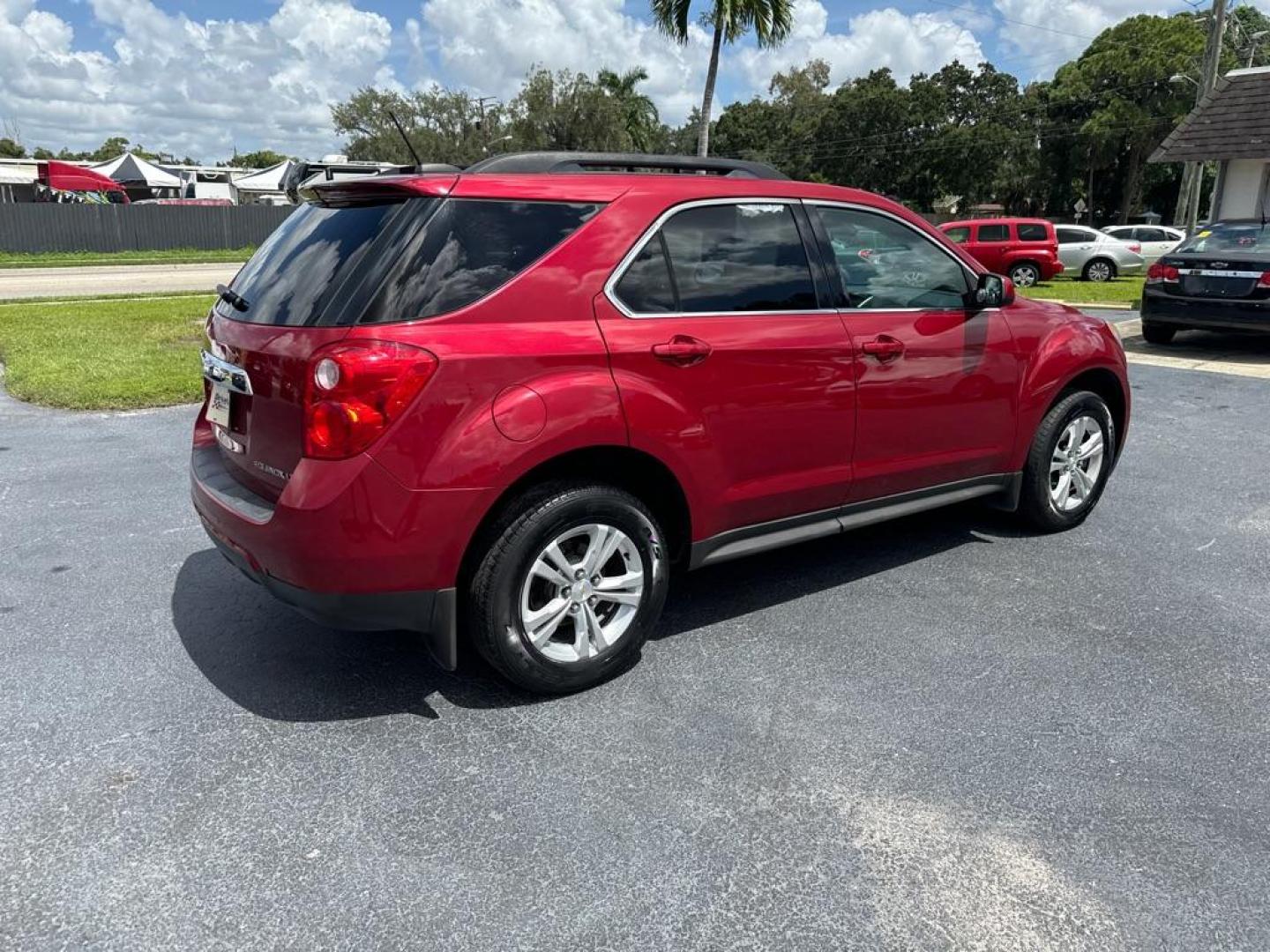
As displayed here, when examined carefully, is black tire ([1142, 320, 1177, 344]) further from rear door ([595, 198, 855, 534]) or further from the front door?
rear door ([595, 198, 855, 534])

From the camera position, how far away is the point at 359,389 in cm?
281

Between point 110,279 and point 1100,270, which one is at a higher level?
point 1100,270

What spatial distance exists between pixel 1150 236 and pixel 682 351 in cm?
2840

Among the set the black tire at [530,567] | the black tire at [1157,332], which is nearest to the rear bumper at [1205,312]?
the black tire at [1157,332]

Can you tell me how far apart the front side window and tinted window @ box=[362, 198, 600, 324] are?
1.11ft

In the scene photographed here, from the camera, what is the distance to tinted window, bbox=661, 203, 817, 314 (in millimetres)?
3498

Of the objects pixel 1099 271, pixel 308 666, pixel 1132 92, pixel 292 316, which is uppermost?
pixel 1132 92

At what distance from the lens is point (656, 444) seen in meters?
3.32

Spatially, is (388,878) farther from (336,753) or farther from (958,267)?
(958,267)

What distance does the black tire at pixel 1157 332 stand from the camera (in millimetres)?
11883

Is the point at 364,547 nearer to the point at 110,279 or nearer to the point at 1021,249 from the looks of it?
the point at 1021,249

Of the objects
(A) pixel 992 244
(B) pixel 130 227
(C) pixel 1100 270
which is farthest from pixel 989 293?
(B) pixel 130 227

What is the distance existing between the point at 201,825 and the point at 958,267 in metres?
3.74

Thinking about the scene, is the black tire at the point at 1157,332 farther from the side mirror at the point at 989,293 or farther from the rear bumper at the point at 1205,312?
the side mirror at the point at 989,293
